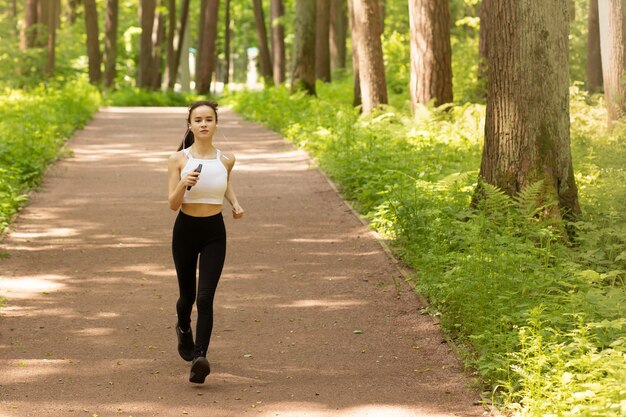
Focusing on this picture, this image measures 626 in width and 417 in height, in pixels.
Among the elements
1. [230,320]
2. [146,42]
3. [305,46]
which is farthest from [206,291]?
[146,42]

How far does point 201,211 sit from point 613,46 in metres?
12.9

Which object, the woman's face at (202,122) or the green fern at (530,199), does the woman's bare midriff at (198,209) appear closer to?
the woman's face at (202,122)

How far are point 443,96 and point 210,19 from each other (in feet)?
70.5

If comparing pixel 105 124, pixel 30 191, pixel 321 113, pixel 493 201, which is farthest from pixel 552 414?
pixel 105 124

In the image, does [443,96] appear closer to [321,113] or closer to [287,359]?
[321,113]

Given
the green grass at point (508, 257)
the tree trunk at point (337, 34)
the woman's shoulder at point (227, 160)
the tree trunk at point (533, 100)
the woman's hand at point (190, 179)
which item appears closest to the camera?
the green grass at point (508, 257)

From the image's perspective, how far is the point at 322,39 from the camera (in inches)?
1361

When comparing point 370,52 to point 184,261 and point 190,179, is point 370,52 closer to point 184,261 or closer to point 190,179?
point 184,261

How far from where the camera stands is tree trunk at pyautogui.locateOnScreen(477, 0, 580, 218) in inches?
415

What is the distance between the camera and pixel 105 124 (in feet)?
92.2

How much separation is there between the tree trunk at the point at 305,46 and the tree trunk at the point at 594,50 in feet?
26.1

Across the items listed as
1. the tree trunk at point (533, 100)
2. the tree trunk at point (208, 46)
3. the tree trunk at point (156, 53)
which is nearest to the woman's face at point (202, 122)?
the tree trunk at point (533, 100)

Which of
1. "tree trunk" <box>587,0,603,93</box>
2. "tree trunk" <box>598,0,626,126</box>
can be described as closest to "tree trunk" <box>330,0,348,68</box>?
"tree trunk" <box>587,0,603,93</box>

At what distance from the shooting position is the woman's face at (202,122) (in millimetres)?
7031
